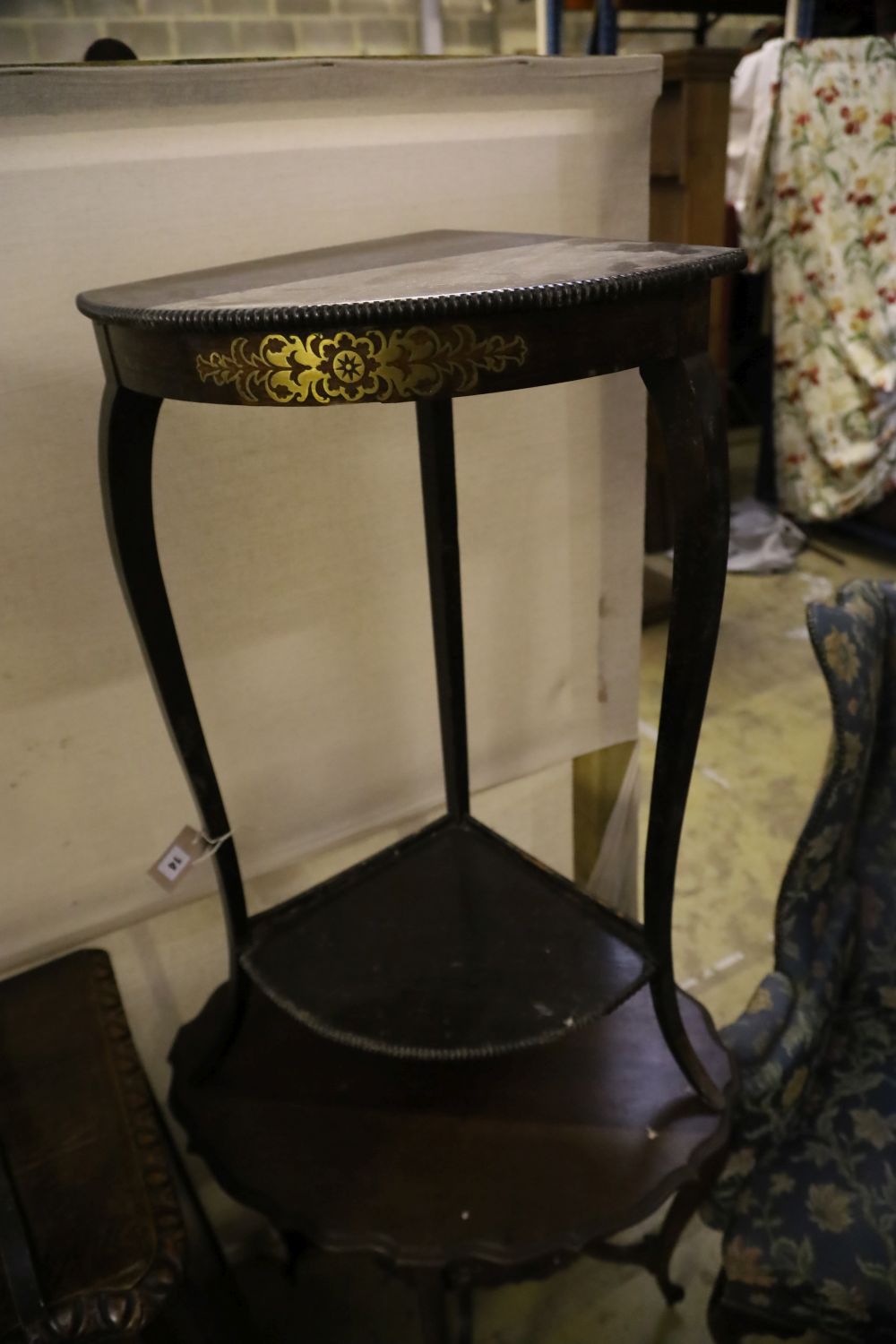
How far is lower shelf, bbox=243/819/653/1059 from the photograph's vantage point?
0.85 meters

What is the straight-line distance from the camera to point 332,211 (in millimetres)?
855

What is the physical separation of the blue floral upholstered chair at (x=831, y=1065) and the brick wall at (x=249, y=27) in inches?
76.0

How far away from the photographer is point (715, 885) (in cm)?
186

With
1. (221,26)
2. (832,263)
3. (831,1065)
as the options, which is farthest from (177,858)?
(832,263)

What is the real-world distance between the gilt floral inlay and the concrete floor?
3.66ft

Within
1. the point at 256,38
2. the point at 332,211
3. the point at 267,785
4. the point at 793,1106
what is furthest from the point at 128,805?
the point at 256,38

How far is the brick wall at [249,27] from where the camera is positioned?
89.7 inches

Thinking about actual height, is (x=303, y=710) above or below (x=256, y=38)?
below

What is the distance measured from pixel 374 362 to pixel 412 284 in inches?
2.4

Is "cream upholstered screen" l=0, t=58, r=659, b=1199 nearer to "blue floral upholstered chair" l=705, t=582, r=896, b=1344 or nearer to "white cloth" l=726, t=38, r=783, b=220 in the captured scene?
"blue floral upholstered chair" l=705, t=582, r=896, b=1344

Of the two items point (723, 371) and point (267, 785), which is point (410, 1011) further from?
point (723, 371)

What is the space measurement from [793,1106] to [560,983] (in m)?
0.32

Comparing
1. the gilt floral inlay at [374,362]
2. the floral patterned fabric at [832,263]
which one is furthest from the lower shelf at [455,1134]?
the floral patterned fabric at [832,263]

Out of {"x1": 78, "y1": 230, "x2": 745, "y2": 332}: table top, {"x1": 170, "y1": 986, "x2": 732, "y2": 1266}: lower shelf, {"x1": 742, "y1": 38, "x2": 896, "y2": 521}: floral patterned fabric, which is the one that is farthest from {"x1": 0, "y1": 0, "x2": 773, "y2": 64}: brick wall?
{"x1": 170, "y1": 986, "x2": 732, "y2": 1266}: lower shelf
